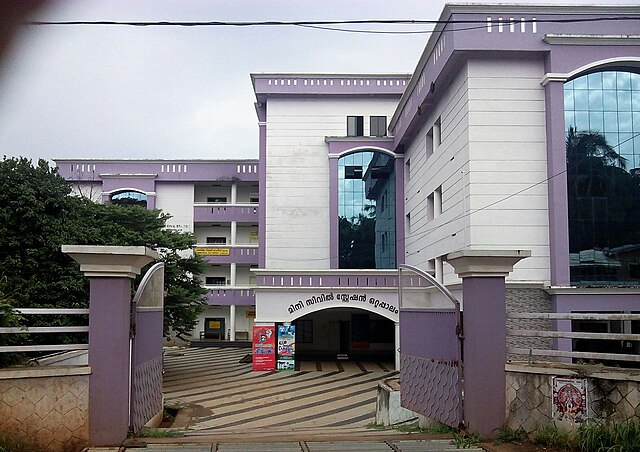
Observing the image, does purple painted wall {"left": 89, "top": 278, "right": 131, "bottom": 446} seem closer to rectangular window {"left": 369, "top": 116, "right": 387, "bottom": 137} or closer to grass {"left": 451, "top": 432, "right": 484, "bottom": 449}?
grass {"left": 451, "top": 432, "right": 484, "bottom": 449}

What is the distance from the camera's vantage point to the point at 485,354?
6738 mm

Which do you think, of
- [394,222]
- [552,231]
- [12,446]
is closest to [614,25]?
[552,231]

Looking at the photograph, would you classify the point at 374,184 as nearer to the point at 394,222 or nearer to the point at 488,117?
the point at 394,222

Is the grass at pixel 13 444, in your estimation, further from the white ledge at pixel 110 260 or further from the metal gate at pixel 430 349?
the metal gate at pixel 430 349

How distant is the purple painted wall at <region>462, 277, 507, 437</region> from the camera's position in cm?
664

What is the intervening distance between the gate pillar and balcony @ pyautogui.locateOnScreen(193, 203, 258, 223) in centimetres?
3053

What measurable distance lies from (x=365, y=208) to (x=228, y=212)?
36.2 ft

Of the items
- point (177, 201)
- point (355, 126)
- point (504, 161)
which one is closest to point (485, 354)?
point (504, 161)

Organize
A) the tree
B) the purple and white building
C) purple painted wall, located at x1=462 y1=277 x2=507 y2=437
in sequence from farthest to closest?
the purple and white building → the tree → purple painted wall, located at x1=462 y1=277 x2=507 y2=437

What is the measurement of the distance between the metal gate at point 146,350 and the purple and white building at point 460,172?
133 inches

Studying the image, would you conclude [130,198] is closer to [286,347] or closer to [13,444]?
[286,347]

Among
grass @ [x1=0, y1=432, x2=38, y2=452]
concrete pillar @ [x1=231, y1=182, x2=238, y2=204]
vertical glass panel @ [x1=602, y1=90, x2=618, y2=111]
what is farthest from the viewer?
concrete pillar @ [x1=231, y1=182, x2=238, y2=204]

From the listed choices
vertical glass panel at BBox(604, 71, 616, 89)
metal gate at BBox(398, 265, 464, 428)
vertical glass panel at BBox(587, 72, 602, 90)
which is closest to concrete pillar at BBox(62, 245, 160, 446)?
metal gate at BBox(398, 265, 464, 428)

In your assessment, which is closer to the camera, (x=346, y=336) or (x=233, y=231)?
(x=346, y=336)
